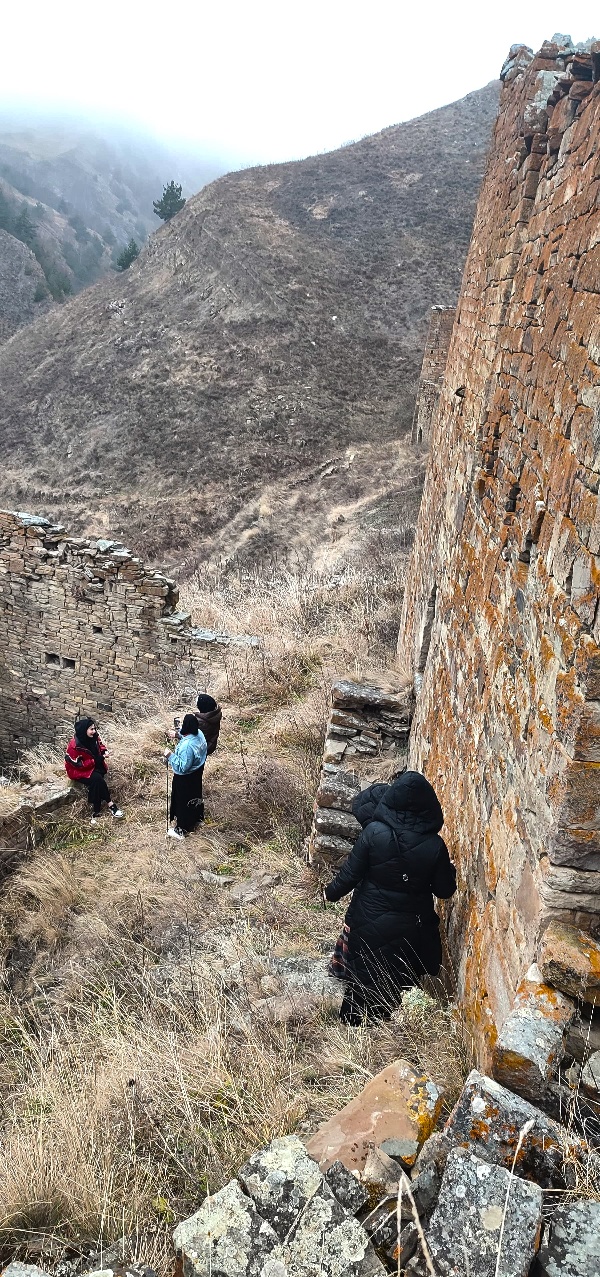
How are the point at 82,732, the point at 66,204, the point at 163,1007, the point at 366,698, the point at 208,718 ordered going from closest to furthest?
1. the point at 163,1007
2. the point at 366,698
3. the point at 82,732
4. the point at 208,718
5. the point at 66,204

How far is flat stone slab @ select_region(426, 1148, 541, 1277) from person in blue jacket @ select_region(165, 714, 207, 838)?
4.31 metres

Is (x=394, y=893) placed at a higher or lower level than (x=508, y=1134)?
lower

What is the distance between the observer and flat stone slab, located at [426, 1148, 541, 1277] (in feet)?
4.24

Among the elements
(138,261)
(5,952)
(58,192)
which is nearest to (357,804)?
(5,952)

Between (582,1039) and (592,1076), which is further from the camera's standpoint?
(582,1039)

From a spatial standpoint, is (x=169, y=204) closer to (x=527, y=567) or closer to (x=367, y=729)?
(x=367, y=729)

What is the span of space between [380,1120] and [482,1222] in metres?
0.46

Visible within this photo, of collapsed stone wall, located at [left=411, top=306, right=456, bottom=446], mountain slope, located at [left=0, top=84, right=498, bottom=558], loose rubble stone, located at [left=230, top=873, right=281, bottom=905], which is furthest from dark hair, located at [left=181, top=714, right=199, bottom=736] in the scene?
mountain slope, located at [left=0, top=84, right=498, bottom=558]

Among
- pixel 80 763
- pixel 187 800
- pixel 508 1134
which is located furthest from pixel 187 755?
pixel 508 1134

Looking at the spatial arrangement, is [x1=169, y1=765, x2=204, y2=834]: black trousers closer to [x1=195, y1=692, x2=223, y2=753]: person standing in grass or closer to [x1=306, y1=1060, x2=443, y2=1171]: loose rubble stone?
[x1=195, y1=692, x2=223, y2=753]: person standing in grass

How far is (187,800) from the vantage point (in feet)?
18.7


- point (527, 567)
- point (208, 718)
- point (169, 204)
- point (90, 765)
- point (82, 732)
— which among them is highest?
point (169, 204)

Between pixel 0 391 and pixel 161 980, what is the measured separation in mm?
33916

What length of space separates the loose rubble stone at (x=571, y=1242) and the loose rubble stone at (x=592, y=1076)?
0.38 m
